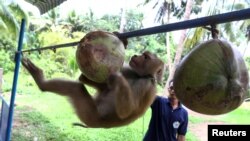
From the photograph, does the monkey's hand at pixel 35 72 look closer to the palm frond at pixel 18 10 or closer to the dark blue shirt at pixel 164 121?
the dark blue shirt at pixel 164 121

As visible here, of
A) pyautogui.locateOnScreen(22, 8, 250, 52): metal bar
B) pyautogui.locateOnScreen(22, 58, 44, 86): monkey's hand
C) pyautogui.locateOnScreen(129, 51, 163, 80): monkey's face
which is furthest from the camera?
pyautogui.locateOnScreen(22, 58, 44, 86): monkey's hand

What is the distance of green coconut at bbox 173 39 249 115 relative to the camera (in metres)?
0.75

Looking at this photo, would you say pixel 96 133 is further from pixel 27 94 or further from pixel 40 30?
pixel 40 30

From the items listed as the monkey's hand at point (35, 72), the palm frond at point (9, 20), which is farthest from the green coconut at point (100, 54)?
the palm frond at point (9, 20)

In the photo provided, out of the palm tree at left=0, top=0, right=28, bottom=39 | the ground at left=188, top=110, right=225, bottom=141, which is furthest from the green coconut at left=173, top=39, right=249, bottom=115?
the palm tree at left=0, top=0, right=28, bottom=39

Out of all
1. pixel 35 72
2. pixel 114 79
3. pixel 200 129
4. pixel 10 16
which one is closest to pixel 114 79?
pixel 114 79

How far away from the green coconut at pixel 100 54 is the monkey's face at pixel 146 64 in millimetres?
228

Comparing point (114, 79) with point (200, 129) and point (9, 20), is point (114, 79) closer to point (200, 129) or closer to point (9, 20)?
point (9, 20)

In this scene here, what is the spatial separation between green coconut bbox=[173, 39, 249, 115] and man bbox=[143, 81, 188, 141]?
108 inches

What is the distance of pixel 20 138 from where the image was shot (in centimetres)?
1086

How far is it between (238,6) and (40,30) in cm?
962

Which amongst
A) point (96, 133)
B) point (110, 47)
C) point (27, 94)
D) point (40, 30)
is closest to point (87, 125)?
point (110, 47)

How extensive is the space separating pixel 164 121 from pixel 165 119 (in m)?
0.02

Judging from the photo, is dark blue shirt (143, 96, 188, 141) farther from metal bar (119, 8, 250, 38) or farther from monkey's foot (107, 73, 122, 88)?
metal bar (119, 8, 250, 38)
